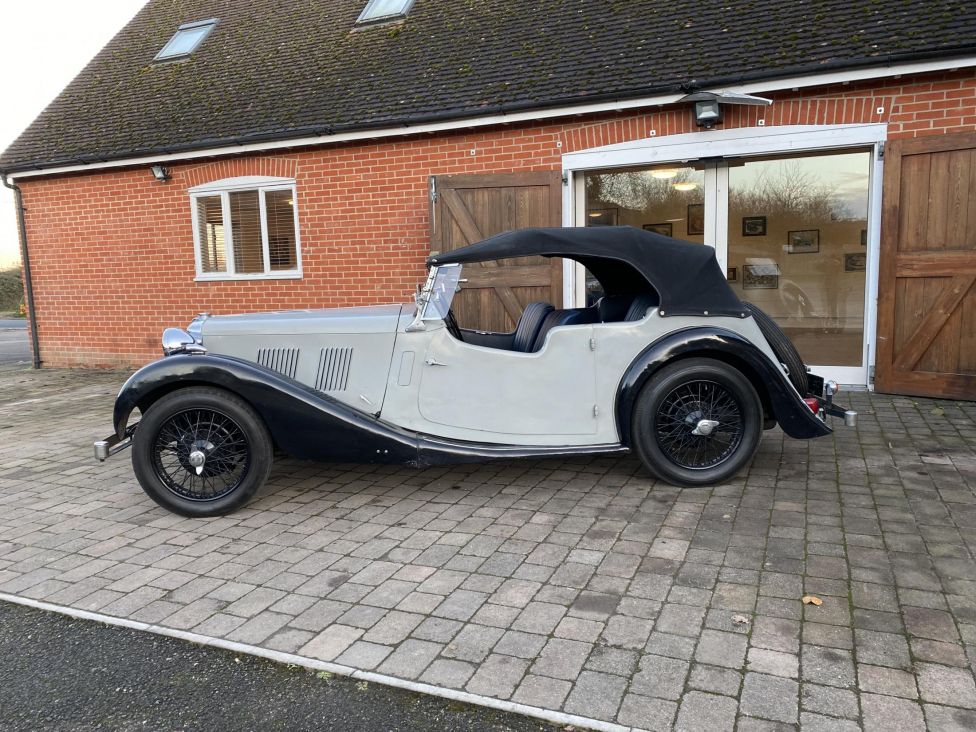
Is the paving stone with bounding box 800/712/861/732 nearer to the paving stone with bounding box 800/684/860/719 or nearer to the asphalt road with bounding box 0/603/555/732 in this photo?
the paving stone with bounding box 800/684/860/719

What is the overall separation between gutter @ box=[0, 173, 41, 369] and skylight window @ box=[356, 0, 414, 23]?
5.86m

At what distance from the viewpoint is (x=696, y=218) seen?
7812 millimetres

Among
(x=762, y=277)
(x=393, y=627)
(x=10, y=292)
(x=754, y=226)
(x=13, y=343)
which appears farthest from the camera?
(x=10, y=292)

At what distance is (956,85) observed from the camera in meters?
6.28

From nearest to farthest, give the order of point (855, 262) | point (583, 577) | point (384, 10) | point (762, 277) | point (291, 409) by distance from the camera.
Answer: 1. point (583, 577)
2. point (291, 409)
3. point (855, 262)
4. point (762, 277)
5. point (384, 10)

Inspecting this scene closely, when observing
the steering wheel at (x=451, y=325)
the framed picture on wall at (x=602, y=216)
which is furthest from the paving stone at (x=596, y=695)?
the framed picture on wall at (x=602, y=216)

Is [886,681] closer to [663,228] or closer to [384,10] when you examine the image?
[663,228]

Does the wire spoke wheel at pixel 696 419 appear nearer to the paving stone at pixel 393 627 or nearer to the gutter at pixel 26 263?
the paving stone at pixel 393 627

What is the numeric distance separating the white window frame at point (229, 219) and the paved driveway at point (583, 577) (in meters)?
4.65

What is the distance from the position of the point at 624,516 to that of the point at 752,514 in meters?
0.70

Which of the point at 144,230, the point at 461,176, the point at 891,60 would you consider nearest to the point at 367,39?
the point at 461,176

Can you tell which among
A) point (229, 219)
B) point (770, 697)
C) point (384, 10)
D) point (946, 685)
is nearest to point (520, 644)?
point (770, 697)

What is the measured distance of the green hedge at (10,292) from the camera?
32.9m

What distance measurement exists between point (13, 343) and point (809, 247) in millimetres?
17681
